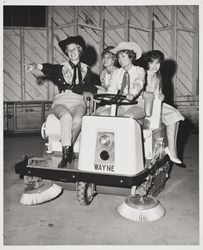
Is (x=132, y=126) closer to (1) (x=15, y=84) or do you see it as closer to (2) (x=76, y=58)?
(2) (x=76, y=58)

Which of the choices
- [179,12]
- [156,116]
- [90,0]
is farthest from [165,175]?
[179,12]

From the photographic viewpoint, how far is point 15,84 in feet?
23.1

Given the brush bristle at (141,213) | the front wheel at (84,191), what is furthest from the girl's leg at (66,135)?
the brush bristle at (141,213)

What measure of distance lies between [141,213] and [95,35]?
203 inches

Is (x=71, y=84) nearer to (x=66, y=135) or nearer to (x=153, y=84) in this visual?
(x=66, y=135)

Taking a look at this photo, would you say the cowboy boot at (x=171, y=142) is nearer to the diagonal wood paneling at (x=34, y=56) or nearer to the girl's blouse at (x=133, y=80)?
the girl's blouse at (x=133, y=80)

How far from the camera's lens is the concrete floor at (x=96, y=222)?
232 cm

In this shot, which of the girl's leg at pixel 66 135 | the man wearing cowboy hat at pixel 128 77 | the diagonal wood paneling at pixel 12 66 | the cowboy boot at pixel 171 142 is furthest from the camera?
the diagonal wood paneling at pixel 12 66

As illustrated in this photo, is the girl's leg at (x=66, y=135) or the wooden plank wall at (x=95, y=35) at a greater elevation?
the wooden plank wall at (x=95, y=35)

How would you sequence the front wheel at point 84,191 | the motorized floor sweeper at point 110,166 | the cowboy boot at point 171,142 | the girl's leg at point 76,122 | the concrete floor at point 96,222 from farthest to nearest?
the cowboy boot at point 171,142 → the girl's leg at point 76,122 → the front wheel at point 84,191 → the motorized floor sweeper at point 110,166 → the concrete floor at point 96,222

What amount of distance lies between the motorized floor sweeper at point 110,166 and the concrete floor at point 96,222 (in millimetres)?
91

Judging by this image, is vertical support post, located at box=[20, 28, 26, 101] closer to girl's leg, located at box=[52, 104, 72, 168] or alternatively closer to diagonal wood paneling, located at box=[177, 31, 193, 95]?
diagonal wood paneling, located at box=[177, 31, 193, 95]

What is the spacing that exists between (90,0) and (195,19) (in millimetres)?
5349

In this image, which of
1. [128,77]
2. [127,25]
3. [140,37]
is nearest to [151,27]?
[140,37]
